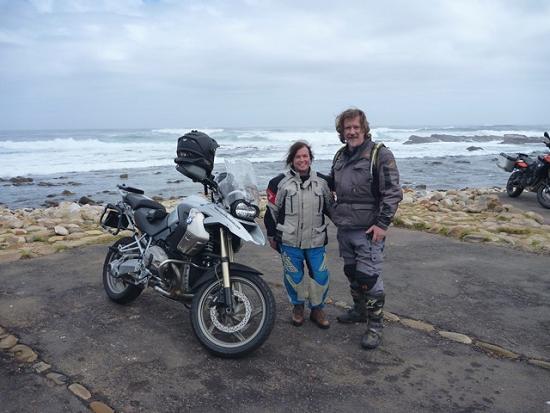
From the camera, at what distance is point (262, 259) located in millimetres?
5965

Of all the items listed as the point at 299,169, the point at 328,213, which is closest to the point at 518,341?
the point at 328,213

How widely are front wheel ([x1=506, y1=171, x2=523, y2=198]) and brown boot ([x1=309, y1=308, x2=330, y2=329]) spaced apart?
8813mm

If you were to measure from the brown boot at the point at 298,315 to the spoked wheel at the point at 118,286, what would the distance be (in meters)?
1.43

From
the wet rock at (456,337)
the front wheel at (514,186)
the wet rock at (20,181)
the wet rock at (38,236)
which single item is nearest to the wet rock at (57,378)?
the wet rock at (456,337)

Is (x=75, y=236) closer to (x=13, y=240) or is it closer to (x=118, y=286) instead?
(x=13, y=240)

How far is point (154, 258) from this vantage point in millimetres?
3967

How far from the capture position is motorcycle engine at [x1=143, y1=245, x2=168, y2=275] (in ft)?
12.9

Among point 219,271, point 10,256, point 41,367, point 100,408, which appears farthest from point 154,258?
point 10,256

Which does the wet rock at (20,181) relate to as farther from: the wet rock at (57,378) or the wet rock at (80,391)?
the wet rock at (80,391)

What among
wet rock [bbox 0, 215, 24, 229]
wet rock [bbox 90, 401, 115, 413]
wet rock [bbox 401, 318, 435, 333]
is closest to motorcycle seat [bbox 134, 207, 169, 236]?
wet rock [bbox 90, 401, 115, 413]

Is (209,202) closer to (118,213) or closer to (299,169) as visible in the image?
(299,169)

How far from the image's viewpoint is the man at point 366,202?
3.64 metres

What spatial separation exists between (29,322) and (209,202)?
1.90m

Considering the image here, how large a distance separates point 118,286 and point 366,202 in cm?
249
